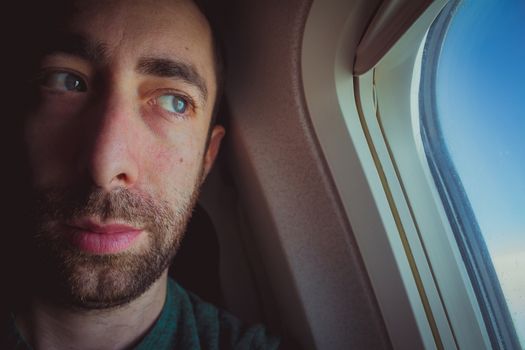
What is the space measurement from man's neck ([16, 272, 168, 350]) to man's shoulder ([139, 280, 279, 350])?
74 mm

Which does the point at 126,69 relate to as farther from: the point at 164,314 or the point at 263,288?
the point at 263,288

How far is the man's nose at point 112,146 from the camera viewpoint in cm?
75

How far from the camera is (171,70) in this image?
0.92 metres

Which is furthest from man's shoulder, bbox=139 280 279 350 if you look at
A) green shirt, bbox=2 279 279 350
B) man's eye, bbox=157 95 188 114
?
man's eye, bbox=157 95 188 114

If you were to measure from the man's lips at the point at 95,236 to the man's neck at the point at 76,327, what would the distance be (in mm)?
225

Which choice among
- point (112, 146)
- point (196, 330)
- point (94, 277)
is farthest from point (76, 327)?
point (112, 146)

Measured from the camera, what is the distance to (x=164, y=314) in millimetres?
1036

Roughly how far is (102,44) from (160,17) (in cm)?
18

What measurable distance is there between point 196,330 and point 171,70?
2.49 feet

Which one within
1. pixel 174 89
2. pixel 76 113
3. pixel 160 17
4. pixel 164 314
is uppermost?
pixel 160 17

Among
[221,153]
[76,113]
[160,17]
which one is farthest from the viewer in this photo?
[221,153]

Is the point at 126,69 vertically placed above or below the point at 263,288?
above

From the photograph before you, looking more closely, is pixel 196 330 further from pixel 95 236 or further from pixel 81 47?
pixel 81 47

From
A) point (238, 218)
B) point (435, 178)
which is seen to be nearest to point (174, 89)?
point (238, 218)
